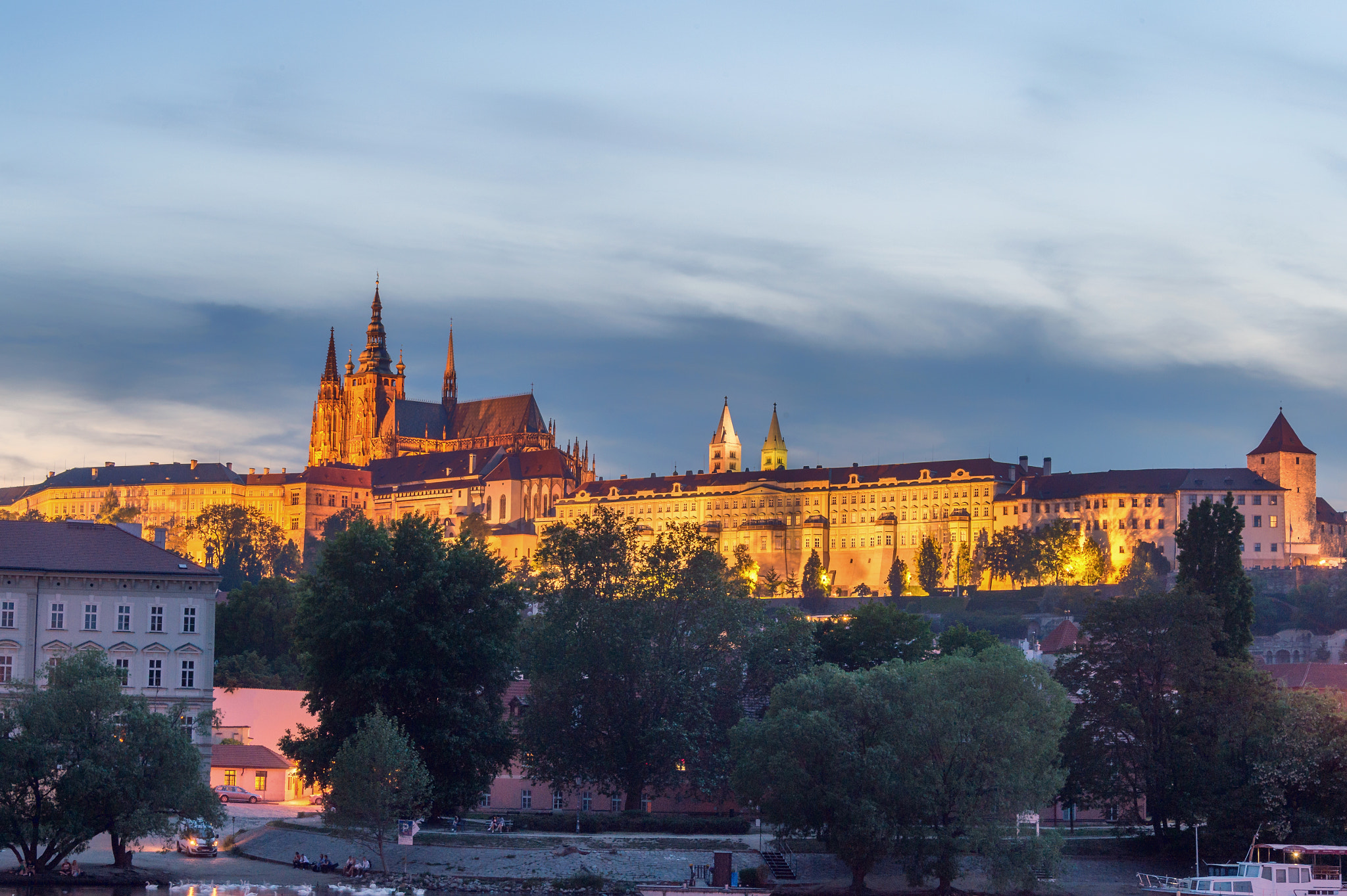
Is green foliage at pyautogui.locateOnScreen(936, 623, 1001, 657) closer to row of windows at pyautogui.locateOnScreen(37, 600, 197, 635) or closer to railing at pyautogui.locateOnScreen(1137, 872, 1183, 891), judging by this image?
railing at pyautogui.locateOnScreen(1137, 872, 1183, 891)

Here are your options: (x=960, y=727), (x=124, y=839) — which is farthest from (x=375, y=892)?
(x=960, y=727)

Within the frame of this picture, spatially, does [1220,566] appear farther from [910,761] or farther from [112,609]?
[112,609]

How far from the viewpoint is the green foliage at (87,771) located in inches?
2101

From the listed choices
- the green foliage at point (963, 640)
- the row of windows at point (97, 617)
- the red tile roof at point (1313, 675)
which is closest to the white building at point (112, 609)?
the row of windows at point (97, 617)

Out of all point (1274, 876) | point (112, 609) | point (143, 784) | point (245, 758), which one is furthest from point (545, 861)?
point (245, 758)

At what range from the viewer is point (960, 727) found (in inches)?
2343

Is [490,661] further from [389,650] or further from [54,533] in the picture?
[54,533]

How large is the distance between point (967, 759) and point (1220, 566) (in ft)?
69.9

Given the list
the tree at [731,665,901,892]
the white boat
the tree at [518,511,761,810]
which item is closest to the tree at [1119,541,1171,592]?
the tree at [518,511,761,810]

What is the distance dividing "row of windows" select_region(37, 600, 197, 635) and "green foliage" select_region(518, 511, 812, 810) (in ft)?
40.7

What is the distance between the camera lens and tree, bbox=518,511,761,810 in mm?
68562

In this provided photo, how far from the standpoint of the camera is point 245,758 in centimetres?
7912

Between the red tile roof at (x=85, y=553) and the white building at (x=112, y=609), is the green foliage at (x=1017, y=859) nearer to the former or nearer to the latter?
the white building at (x=112, y=609)

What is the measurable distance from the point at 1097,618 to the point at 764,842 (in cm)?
1574
